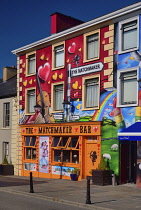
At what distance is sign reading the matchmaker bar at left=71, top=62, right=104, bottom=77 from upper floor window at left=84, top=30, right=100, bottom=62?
0.44 m

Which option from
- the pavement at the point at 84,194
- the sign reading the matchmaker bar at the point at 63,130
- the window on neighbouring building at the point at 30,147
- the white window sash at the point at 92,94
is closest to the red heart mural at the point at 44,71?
the sign reading the matchmaker bar at the point at 63,130

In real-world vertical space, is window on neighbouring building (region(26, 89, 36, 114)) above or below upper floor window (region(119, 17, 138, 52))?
below

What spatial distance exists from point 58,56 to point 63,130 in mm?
4901

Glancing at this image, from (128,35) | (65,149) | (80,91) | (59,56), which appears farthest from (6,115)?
(128,35)

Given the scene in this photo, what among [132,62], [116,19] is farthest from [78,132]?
[116,19]

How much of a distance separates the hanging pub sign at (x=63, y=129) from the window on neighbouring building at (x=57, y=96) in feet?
4.11

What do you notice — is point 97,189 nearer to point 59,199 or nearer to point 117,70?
point 59,199

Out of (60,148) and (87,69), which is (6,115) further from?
(87,69)

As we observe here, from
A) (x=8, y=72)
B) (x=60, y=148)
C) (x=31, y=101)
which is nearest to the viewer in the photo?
(x=60, y=148)

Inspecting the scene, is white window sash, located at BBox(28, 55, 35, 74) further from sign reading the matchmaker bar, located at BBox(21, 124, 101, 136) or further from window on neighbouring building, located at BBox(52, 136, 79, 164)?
window on neighbouring building, located at BBox(52, 136, 79, 164)

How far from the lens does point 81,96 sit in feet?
69.1

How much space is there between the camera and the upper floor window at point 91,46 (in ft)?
67.3

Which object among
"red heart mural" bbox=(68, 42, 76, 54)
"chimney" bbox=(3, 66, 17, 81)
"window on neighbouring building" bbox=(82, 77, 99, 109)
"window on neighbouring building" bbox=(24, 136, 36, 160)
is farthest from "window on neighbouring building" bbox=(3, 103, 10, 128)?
"window on neighbouring building" bbox=(82, 77, 99, 109)

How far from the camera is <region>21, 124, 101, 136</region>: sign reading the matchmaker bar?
786 inches
